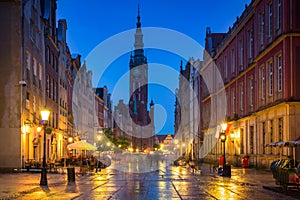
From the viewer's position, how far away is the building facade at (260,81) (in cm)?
3331

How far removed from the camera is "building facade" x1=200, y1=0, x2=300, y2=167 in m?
33.3

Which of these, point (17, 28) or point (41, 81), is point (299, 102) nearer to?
point (17, 28)

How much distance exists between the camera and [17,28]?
36.2 meters

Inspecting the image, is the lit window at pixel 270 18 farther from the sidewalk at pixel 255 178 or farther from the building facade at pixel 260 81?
the sidewalk at pixel 255 178

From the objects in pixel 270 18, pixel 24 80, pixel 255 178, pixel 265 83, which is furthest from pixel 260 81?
pixel 24 80

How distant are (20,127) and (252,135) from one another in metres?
21.9

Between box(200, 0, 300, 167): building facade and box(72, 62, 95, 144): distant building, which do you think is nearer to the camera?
box(200, 0, 300, 167): building facade

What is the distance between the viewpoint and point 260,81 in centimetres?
4128

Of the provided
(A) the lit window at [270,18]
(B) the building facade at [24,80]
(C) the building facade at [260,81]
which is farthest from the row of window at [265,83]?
(B) the building facade at [24,80]

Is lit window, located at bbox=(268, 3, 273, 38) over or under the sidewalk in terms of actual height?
over

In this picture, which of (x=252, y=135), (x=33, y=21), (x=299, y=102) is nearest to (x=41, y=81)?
(x=33, y=21)

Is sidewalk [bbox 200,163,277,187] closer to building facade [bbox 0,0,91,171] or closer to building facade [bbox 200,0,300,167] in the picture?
building facade [bbox 200,0,300,167]

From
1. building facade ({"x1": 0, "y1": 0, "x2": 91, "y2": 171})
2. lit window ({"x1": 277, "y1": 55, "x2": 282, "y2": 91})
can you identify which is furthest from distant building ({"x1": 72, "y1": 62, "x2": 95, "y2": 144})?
lit window ({"x1": 277, "y1": 55, "x2": 282, "y2": 91})

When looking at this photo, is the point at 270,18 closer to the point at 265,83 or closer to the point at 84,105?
the point at 265,83
